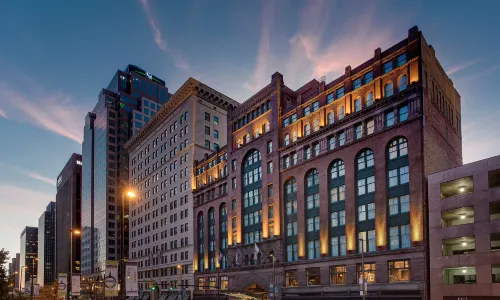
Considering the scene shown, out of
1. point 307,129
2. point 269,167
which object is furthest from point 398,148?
point 269,167

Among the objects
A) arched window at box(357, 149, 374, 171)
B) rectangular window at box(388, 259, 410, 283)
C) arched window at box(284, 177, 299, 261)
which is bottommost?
rectangular window at box(388, 259, 410, 283)

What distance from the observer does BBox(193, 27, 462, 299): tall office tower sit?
5600 centimetres

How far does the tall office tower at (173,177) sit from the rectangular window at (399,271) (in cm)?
5314

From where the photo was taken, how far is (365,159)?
6259 centimetres

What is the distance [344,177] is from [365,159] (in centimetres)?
420

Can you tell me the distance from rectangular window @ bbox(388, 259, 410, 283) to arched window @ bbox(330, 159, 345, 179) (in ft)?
48.1

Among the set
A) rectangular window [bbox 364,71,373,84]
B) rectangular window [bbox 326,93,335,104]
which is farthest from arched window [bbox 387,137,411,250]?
rectangular window [bbox 326,93,335,104]

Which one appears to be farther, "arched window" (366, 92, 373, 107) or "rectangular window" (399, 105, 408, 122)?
"arched window" (366, 92, 373, 107)

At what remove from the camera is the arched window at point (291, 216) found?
72.1 metres

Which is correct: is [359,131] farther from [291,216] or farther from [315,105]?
[291,216]

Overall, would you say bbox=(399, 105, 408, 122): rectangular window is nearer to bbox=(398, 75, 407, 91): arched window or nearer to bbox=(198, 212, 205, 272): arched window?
bbox=(398, 75, 407, 91): arched window

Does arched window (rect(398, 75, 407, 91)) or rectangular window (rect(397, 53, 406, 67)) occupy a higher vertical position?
rectangular window (rect(397, 53, 406, 67))

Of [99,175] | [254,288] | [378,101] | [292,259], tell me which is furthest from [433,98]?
[99,175]

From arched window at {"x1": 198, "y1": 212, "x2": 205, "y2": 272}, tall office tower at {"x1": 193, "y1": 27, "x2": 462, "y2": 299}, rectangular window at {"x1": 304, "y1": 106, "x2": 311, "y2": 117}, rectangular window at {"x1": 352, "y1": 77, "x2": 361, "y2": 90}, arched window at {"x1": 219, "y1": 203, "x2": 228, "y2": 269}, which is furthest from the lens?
arched window at {"x1": 198, "y1": 212, "x2": 205, "y2": 272}
